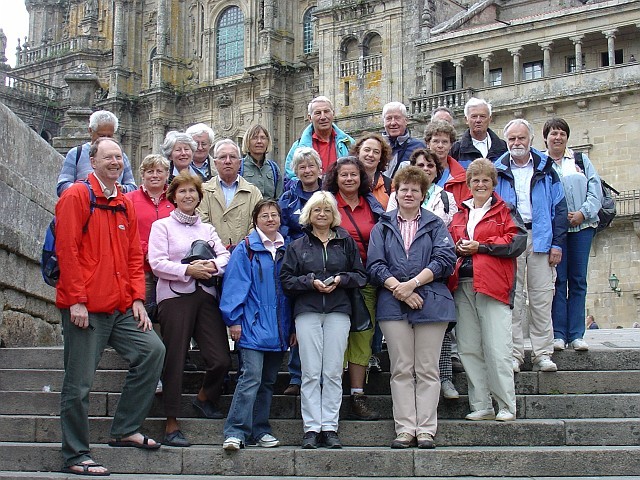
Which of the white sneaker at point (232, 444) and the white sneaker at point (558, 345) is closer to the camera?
→ the white sneaker at point (232, 444)

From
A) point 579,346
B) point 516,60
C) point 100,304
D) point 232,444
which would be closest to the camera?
point 100,304

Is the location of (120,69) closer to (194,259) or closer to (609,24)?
(609,24)

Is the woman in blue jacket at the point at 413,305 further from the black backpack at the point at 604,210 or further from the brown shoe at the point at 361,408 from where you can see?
the black backpack at the point at 604,210

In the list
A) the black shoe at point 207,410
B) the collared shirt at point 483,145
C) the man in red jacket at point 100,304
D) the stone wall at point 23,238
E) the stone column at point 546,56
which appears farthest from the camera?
the stone column at point 546,56

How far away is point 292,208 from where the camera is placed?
27.7 ft

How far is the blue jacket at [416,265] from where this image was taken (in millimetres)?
7348

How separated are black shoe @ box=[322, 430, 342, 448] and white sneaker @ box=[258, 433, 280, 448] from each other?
15.8 inches

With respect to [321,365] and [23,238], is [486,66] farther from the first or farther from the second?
[321,365]

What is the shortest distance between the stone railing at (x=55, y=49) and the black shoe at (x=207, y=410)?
4854 cm

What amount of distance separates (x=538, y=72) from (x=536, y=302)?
79.7 ft

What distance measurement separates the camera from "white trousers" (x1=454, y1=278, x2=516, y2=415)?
7.48 m

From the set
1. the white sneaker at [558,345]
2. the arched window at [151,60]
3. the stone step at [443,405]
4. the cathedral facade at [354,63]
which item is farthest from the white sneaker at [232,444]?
the arched window at [151,60]

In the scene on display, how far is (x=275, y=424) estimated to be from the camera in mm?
7625

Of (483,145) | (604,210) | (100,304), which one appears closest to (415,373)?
(100,304)
